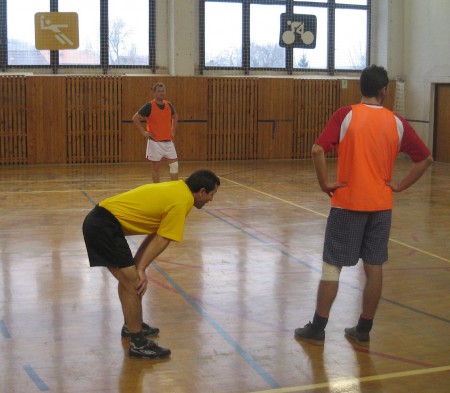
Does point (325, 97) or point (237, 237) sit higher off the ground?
point (325, 97)

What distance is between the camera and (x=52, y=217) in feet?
35.6

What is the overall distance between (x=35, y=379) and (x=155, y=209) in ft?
4.40

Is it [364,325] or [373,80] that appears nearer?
[373,80]

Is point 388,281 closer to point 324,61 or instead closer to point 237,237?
point 237,237

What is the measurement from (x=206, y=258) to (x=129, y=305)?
3.15 m

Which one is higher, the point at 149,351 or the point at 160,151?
the point at 160,151

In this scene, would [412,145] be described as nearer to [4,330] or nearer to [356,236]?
[356,236]

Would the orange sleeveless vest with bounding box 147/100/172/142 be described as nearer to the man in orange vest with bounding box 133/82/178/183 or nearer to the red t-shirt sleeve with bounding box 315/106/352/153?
the man in orange vest with bounding box 133/82/178/183

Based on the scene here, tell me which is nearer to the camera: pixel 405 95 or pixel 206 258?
pixel 206 258

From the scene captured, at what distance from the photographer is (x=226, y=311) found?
6.14m

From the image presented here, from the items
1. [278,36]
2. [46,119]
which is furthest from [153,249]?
[278,36]

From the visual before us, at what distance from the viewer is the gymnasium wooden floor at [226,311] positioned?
186 inches

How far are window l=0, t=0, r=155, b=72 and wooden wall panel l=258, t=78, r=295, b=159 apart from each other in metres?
3.29

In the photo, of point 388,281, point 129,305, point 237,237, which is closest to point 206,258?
point 237,237
